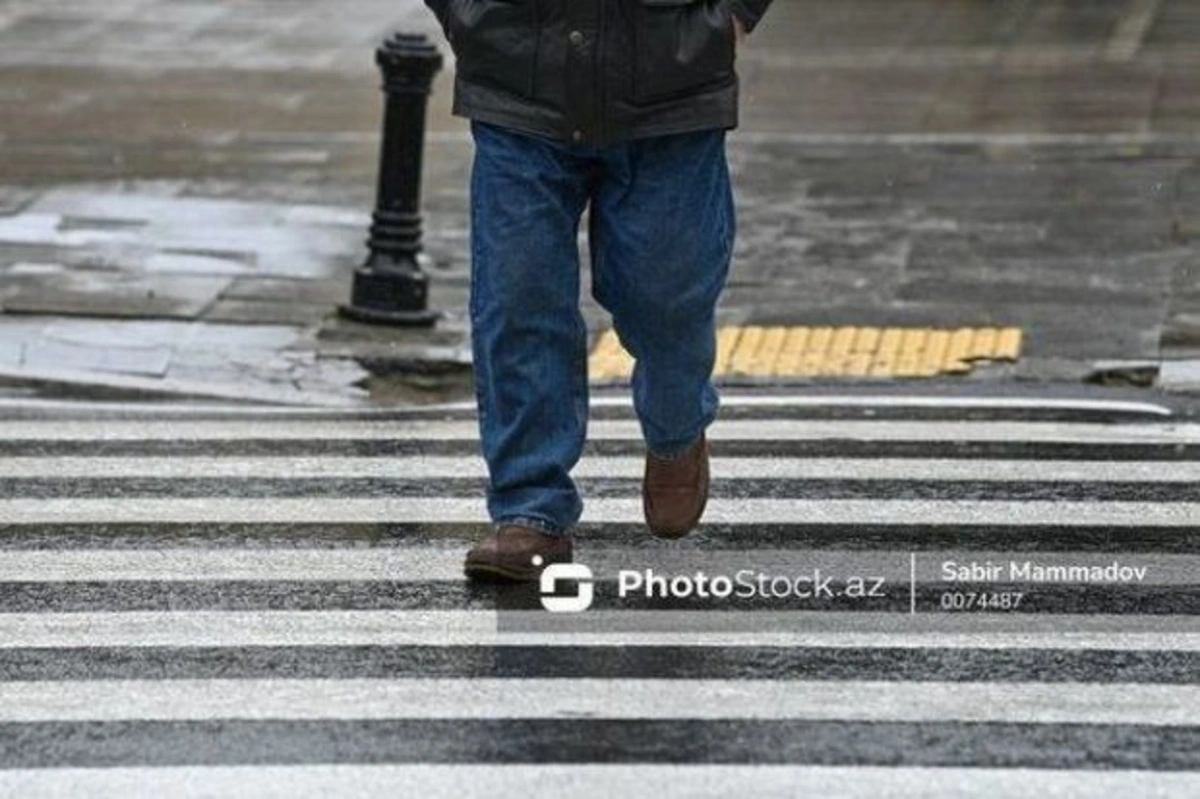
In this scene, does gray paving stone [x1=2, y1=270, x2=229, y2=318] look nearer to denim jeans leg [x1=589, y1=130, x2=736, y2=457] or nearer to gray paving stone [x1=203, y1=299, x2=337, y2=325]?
gray paving stone [x1=203, y1=299, x2=337, y2=325]

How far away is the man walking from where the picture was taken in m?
6.73

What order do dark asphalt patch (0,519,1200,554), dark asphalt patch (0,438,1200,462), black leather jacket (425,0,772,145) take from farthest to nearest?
dark asphalt patch (0,438,1200,462), dark asphalt patch (0,519,1200,554), black leather jacket (425,0,772,145)

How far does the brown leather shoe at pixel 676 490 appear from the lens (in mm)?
7199

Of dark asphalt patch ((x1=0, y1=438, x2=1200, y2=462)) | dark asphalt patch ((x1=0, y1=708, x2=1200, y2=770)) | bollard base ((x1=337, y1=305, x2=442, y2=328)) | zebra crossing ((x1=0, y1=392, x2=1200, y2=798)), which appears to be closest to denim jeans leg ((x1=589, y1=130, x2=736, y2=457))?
zebra crossing ((x1=0, y1=392, x2=1200, y2=798))

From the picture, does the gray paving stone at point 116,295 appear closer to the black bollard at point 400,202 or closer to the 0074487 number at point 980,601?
the black bollard at point 400,202

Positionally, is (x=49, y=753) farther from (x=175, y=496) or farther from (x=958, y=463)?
(x=958, y=463)

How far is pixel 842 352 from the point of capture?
1148 centimetres

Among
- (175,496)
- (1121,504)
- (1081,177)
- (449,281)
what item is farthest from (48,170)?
(1121,504)

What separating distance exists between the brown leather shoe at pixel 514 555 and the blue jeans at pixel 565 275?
0.03 m

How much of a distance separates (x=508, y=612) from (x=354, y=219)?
774 cm

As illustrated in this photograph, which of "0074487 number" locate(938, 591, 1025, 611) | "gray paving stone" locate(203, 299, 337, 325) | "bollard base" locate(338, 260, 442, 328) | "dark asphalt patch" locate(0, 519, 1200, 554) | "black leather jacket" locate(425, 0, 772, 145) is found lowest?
"gray paving stone" locate(203, 299, 337, 325)

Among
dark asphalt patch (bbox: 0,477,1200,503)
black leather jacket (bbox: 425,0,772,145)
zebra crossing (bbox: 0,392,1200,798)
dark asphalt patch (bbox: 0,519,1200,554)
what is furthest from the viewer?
dark asphalt patch (bbox: 0,477,1200,503)

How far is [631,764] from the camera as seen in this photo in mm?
5508

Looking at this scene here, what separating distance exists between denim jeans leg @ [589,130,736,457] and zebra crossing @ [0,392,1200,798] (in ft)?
1.31
